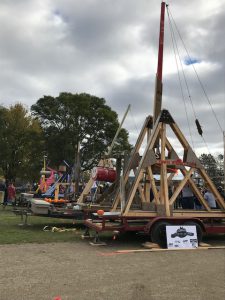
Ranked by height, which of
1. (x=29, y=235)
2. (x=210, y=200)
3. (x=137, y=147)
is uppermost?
(x=137, y=147)

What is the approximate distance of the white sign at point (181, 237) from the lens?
32.6 feet

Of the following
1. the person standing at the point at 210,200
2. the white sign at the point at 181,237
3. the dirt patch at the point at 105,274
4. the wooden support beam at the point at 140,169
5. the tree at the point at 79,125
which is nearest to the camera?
the dirt patch at the point at 105,274

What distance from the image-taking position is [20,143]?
126 feet

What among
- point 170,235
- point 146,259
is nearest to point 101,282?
point 146,259

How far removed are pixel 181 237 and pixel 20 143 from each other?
30382mm

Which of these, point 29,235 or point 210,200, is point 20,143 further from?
point 210,200

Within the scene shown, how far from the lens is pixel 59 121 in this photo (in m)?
44.7

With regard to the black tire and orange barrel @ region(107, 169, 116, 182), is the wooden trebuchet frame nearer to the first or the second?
the black tire

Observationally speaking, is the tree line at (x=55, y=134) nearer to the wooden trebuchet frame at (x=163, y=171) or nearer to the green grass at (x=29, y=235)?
the green grass at (x=29, y=235)

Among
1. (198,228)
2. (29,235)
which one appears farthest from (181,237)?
(29,235)

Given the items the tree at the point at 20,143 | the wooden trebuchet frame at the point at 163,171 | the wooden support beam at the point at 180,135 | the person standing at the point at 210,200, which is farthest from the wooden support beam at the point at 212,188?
the tree at the point at 20,143

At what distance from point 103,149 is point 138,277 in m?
37.1

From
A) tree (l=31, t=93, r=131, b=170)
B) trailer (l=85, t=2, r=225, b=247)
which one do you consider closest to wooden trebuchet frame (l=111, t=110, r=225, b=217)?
trailer (l=85, t=2, r=225, b=247)

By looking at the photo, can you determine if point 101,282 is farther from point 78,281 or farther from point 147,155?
point 147,155
